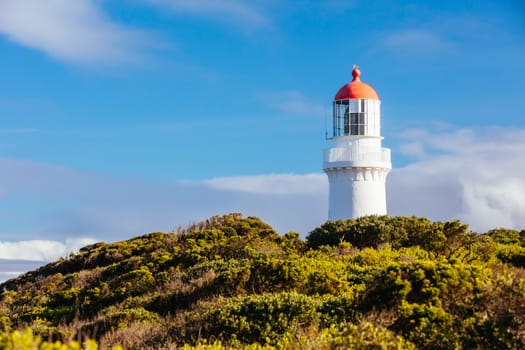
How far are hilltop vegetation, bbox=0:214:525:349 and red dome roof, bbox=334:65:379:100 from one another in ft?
21.8

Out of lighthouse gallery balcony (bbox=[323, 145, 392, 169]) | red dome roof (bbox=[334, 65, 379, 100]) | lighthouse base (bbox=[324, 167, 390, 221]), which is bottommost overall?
lighthouse base (bbox=[324, 167, 390, 221])

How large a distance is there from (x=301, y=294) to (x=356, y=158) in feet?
53.9

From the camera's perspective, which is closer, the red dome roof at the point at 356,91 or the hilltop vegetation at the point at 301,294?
the hilltop vegetation at the point at 301,294

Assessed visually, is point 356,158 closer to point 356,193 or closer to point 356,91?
point 356,193

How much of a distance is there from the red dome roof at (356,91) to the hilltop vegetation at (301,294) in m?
6.63

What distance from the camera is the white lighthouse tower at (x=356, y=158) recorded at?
28391mm

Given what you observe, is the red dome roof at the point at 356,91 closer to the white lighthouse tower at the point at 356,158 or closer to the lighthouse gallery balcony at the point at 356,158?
the white lighthouse tower at the point at 356,158

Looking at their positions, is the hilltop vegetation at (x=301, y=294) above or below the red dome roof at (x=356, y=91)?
below

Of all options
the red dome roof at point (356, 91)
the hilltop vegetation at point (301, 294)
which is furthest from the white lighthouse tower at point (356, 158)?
the hilltop vegetation at point (301, 294)

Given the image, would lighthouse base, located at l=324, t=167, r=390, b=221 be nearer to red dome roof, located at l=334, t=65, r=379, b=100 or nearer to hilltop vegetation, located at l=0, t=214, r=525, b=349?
red dome roof, located at l=334, t=65, r=379, b=100

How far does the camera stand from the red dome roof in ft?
94.7

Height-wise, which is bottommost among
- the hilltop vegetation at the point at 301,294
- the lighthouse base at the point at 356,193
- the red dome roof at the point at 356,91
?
the hilltop vegetation at the point at 301,294

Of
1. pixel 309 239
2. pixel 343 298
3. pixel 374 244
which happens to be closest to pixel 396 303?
pixel 343 298

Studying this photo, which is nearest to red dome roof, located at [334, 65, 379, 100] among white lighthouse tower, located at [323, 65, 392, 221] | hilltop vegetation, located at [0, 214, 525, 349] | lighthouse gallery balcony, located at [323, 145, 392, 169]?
white lighthouse tower, located at [323, 65, 392, 221]
